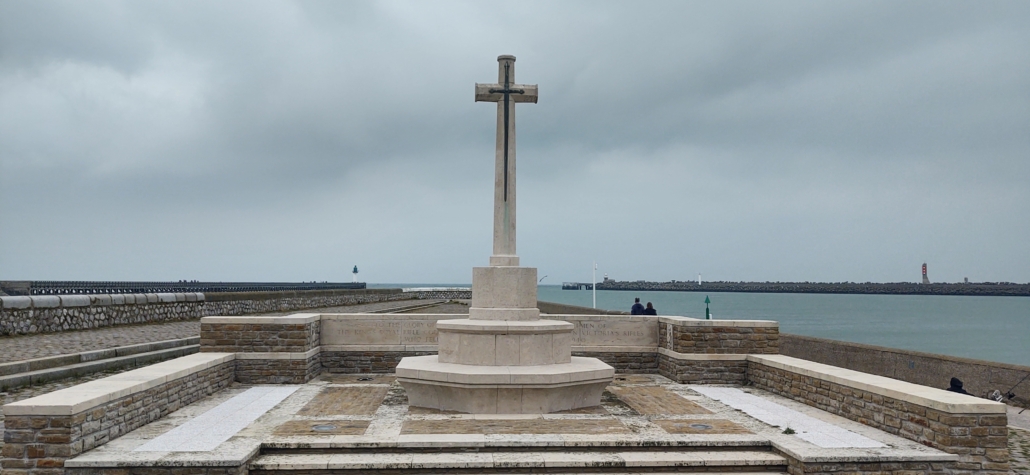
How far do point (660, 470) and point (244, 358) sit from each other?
767cm

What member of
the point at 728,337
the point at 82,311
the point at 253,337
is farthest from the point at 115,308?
the point at 728,337

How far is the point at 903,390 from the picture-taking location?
25.1 feet

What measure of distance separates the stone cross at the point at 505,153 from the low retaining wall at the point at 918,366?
8425mm

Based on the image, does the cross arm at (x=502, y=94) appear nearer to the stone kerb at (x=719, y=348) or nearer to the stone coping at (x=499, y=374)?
the stone coping at (x=499, y=374)

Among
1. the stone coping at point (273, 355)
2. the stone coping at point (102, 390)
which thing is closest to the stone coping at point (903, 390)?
the stone coping at point (273, 355)

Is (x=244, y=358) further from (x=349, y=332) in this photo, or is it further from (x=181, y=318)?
(x=181, y=318)

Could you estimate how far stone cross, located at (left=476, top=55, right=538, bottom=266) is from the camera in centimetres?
1073

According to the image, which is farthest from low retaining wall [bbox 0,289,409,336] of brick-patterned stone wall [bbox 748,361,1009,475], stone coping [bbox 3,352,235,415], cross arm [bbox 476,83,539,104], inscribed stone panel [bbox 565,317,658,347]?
brick-patterned stone wall [bbox 748,361,1009,475]

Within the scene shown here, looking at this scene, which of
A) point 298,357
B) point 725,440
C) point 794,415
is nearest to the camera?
point 725,440

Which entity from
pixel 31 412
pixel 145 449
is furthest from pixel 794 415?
pixel 31 412

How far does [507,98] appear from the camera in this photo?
11.1 metres

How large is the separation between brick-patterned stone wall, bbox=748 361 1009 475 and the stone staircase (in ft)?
5.11

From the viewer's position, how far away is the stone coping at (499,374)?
8.90 m

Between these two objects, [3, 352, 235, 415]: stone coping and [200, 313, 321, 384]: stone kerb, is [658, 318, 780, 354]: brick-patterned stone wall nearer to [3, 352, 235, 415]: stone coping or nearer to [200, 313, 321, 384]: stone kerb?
[200, 313, 321, 384]: stone kerb
